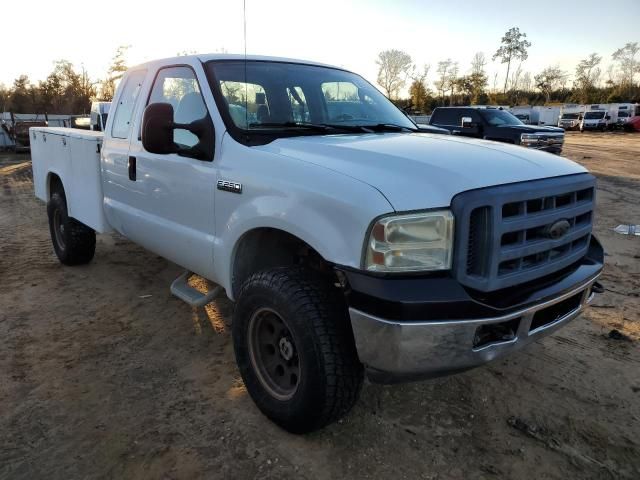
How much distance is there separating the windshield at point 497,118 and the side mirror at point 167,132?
12028 mm

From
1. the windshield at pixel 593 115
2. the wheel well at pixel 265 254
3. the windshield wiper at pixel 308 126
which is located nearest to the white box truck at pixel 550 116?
the windshield at pixel 593 115

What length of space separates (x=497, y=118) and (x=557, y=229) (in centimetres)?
1256

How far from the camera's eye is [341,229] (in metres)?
2.20

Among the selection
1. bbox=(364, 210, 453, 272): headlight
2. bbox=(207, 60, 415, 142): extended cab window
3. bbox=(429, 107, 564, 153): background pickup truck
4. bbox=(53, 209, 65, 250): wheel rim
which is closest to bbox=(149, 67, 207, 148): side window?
bbox=(207, 60, 415, 142): extended cab window

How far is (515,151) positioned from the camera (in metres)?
2.73

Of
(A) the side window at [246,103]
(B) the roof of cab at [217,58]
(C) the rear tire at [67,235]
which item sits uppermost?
(B) the roof of cab at [217,58]

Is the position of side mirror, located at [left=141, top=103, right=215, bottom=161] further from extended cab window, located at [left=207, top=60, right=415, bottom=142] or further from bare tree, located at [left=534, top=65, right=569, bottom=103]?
bare tree, located at [left=534, top=65, right=569, bottom=103]

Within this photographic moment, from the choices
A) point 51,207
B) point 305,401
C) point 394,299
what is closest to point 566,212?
point 394,299

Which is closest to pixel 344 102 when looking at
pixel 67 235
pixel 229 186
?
pixel 229 186

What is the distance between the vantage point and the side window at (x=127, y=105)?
4027 mm

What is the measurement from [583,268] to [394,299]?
130cm

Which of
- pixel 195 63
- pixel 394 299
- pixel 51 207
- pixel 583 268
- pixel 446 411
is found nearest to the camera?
pixel 394 299

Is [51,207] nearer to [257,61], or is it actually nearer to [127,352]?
[127,352]

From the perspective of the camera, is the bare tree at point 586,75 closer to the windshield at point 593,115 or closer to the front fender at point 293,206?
the windshield at point 593,115
